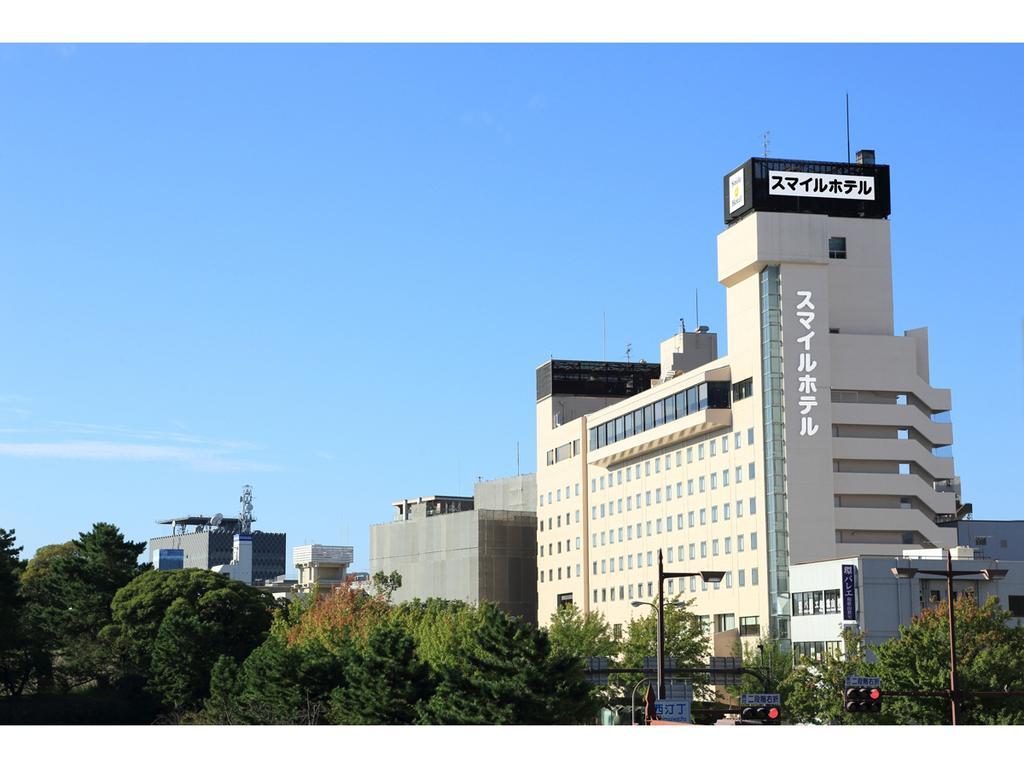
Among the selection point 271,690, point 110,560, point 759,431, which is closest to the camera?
point 271,690

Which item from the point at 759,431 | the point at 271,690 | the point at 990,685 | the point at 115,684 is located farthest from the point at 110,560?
the point at 990,685

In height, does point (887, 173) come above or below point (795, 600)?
above

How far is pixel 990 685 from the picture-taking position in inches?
2805

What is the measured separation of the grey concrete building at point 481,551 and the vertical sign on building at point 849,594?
238ft

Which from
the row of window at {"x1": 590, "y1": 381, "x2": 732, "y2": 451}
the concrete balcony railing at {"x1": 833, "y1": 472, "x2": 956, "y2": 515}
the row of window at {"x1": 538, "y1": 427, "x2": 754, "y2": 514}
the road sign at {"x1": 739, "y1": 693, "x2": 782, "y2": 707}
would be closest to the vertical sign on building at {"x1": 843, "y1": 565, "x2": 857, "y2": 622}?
the concrete balcony railing at {"x1": 833, "y1": 472, "x2": 956, "y2": 515}

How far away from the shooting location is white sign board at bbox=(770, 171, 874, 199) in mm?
109000

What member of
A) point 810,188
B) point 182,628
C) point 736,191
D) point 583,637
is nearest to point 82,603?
point 182,628

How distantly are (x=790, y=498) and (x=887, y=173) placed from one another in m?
28.7

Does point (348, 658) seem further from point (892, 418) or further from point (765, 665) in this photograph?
point (892, 418)

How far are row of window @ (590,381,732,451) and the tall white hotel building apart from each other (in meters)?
0.22

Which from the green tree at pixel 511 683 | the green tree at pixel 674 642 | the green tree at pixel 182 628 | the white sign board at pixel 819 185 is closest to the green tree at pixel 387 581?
the green tree at pixel 182 628

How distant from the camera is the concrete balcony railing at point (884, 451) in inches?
4141

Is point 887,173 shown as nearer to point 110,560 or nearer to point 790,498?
point 790,498

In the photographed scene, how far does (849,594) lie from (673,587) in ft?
99.8
